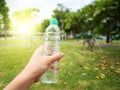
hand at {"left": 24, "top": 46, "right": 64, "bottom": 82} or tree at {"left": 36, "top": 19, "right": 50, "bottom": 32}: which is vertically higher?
hand at {"left": 24, "top": 46, "right": 64, "bottom": 82}

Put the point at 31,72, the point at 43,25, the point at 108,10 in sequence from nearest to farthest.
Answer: the point at 31,72
the point at 108,10
the point at 43,25

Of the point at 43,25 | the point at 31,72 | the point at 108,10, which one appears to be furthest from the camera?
the point at 43,25

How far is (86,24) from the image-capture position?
60625 mm

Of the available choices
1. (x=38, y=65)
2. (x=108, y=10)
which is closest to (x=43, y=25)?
(x=108, y=10)

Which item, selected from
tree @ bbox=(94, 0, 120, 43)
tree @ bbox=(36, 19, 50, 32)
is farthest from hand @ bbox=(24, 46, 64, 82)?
tree @ bbox=(36, 19, 50, 32)

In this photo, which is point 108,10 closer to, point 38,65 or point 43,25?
point 38,65

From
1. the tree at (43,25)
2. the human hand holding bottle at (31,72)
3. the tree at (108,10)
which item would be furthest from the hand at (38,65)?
the tree at (43,25)

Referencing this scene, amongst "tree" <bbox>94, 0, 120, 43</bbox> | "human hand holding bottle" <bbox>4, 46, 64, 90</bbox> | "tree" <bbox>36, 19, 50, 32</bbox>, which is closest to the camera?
"human hand holding bottle" <bbox>4, 46, 64, 90</bbox>

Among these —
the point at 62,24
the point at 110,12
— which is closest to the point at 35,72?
the point at 110,12

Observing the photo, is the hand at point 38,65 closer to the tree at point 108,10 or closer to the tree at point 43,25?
the tree at point 108,10

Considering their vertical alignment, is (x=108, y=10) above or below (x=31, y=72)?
above

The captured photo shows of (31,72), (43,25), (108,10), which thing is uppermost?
(108,10)

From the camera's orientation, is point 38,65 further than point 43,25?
No

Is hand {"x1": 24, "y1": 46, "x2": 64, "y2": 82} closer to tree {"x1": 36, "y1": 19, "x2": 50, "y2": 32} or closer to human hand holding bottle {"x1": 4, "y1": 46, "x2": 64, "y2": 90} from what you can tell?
human hand holding bottle {"x1": 4, "y1": 46, "x2": 64, "y2": 90}
